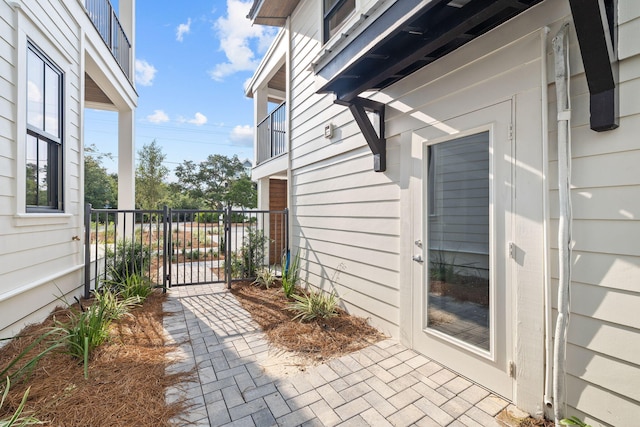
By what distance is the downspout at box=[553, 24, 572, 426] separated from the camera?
1.67m

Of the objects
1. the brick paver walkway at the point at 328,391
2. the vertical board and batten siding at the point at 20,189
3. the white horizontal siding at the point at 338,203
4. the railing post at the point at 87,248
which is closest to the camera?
the brick paver walkway at the point at 328,391

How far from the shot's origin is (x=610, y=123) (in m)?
1.53

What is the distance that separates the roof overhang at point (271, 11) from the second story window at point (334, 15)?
1.06m

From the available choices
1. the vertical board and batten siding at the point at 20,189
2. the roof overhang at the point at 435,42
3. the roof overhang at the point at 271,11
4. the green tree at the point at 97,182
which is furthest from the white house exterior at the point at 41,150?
the green tree at the point at 97,182

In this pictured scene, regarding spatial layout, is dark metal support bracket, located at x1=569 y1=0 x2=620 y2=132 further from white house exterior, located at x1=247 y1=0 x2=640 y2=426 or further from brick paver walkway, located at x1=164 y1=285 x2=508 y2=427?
brick paver walkway, located at x1=164 y1=285 x2=508 y2=427

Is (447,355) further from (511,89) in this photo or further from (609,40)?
(609,40)

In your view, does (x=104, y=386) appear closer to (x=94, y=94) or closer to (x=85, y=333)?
(x=85, y=333)

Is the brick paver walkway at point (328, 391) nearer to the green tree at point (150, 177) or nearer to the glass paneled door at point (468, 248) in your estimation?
the glass paneled door at point (468, 248)

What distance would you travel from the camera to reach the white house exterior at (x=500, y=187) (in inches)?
60.8

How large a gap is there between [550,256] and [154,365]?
311cm

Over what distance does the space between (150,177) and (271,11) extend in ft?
43.9

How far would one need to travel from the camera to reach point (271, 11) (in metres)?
5.29

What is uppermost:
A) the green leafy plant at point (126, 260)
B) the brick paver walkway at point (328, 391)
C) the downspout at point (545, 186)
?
the downspout at point (545, 186)

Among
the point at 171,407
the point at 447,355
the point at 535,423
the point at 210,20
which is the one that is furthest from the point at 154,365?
the point at 210,20
